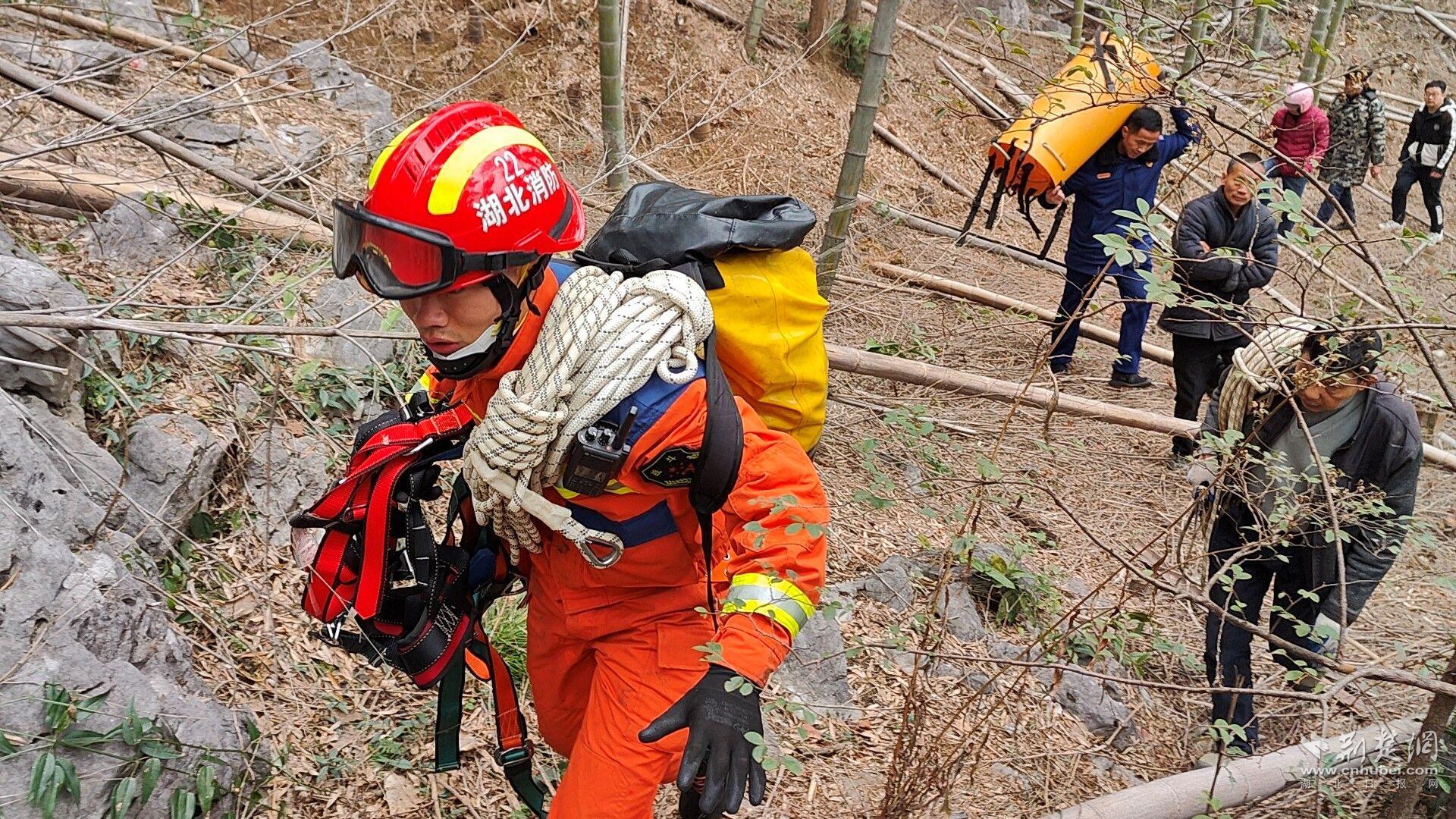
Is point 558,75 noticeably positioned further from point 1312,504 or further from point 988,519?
point 1312,504

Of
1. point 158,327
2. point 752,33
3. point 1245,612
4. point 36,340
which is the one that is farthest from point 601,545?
point 752,33

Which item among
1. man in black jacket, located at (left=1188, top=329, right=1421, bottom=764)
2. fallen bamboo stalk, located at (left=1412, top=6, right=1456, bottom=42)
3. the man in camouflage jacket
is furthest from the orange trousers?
fallen bamboo stalk, located at (left=1412, top=6, right=1456, bottom=42)

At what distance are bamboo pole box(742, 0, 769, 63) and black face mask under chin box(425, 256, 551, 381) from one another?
30.8ft

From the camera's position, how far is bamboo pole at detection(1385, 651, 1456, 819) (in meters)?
3.27

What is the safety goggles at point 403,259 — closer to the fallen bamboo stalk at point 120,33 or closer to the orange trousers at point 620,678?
the orange trousers at point 620,678

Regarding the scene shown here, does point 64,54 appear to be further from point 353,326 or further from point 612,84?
point 612,84

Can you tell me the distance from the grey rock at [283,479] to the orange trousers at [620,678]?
1772mm

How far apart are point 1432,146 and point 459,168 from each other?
1300cm

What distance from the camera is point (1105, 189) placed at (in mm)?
7289

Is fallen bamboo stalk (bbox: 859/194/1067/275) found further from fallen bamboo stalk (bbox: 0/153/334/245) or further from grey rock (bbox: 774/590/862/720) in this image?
grey rock (bbox: 774/590/862/720)

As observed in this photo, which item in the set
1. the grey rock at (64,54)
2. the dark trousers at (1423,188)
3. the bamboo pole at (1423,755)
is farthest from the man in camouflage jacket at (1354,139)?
the grey rock at (64,54)

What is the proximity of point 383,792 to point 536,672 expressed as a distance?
1.00 metres

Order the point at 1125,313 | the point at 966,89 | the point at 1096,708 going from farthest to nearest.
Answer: the point at 966,89 → the point at 1125,313 → the point at 1096,708

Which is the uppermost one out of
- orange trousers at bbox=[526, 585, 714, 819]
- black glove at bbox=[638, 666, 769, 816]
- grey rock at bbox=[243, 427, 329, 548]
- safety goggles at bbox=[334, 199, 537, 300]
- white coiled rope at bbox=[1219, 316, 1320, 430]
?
safety goggles at bbox=[334, 199, 537, 300]
